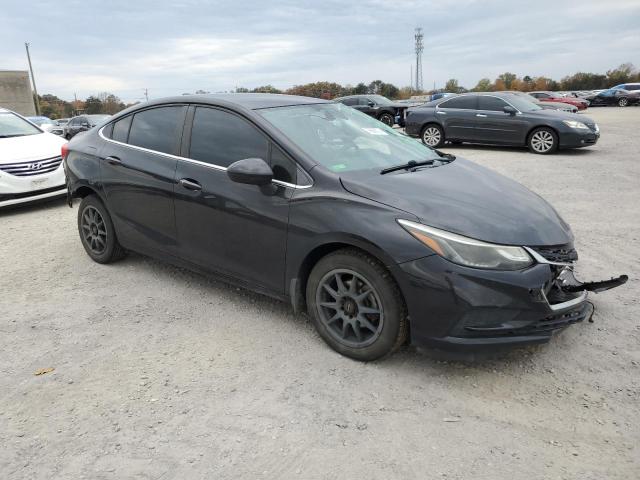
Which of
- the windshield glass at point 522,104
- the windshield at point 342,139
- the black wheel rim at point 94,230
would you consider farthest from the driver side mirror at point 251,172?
the windshield glass at point 522,104

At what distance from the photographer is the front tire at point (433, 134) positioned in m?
13.7

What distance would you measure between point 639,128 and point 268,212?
1898 cm

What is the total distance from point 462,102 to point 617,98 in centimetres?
3218

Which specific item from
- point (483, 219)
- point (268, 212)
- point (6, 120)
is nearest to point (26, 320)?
point (268, 212)

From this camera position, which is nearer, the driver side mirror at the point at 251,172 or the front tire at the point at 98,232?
the driver side mirror at the point at 251,172

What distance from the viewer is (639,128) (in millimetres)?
17891

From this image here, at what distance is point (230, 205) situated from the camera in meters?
3.52

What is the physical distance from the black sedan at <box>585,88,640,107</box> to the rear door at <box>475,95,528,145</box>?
104 ft

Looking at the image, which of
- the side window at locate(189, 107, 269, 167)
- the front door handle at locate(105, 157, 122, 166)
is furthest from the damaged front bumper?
the front door handle at locate(105, 157, 122, 166)

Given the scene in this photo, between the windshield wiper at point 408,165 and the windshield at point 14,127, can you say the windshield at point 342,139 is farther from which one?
the windshield at point 14,127

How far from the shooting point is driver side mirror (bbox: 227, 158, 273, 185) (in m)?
3.20

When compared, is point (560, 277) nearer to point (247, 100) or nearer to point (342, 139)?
point (342, 139)

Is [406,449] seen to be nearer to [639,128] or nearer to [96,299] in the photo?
[96,299]

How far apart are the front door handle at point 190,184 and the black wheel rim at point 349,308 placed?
1.24m
